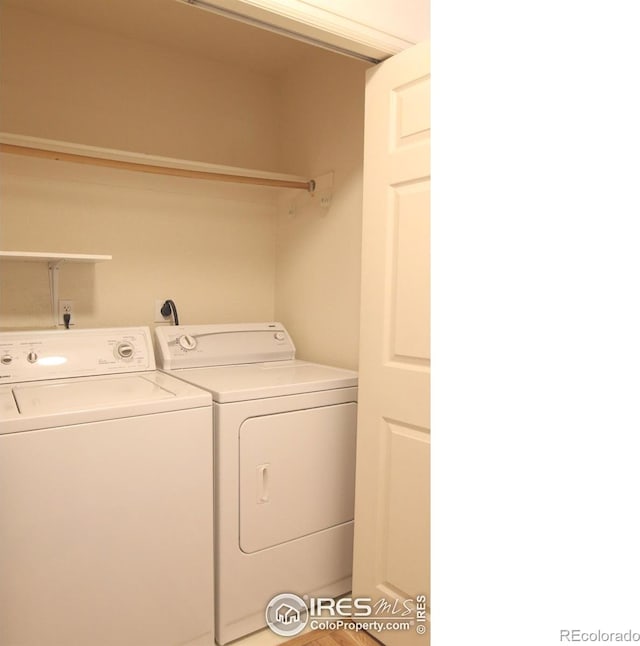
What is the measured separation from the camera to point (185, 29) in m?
2.37

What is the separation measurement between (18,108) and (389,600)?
8.42 feet

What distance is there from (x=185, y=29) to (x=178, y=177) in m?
0.70

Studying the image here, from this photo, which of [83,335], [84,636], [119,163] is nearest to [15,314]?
[83,335]

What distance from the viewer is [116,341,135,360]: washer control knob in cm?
214

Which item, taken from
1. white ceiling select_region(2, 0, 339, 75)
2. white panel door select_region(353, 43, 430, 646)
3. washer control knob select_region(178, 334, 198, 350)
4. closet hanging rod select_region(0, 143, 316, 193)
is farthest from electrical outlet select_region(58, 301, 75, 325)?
white panel door select_region(353, 43, 430, 646)

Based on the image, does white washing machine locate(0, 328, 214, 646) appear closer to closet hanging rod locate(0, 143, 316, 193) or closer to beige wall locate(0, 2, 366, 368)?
beige wall locate(0, 2, 366, 368)

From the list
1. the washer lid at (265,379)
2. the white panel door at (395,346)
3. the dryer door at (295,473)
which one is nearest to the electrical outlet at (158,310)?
the washer lid at (265,379)

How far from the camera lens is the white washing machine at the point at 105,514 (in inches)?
53.7

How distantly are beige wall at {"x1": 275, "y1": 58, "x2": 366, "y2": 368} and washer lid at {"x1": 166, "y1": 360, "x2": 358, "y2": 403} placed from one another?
24 centimetres

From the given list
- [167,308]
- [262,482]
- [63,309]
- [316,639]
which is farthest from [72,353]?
[316,639]

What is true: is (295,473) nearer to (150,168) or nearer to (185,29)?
(150,168)

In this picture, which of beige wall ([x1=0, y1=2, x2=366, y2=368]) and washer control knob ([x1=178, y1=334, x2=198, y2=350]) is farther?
washer control knob ([x1=178, y1=334, x2=198, y2=350])
